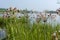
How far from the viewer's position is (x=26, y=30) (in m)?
3.04

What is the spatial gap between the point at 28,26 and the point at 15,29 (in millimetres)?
298

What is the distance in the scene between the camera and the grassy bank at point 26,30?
9.50ft

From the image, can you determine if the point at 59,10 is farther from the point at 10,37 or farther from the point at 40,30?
the point at 10,37

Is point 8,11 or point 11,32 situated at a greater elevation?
point 8,11

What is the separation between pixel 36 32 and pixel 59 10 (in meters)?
0.54

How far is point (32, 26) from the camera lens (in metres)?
3.22

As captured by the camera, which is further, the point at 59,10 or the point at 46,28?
the point at 46,28

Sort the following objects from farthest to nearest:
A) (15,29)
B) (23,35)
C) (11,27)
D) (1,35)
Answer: (1,35) < (11,27) < (15,29) < (23,35)

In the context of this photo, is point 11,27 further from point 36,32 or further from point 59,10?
point 59,10

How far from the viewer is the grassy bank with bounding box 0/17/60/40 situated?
9.50 feet

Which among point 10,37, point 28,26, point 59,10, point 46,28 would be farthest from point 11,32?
point 59,10

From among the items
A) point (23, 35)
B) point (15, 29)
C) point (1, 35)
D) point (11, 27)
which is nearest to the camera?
point (23, 35)

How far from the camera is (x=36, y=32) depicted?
296 cm

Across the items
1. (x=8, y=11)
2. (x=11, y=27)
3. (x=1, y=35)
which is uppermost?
(x=8, y=11)
